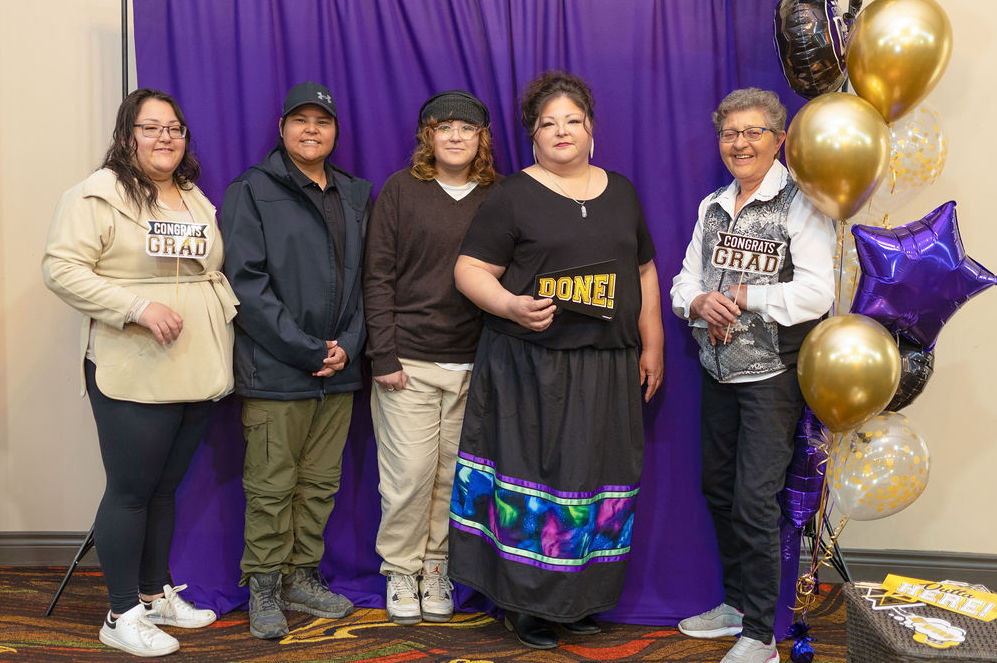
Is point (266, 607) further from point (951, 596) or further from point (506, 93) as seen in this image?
point (951, 596)

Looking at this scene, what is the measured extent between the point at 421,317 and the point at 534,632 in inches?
40.3

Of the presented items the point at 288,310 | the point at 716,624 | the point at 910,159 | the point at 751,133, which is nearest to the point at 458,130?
the point at 288,310

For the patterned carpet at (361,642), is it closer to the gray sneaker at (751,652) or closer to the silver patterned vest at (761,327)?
the gray sneaker at (751,652)

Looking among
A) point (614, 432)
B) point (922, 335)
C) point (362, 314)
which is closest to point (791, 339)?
point (922, 335)

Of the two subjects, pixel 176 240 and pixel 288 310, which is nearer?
pixel 176 240

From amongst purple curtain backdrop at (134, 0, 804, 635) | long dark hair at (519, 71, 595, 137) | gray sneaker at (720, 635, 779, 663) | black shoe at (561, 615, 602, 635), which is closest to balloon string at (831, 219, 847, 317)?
purple curtain backdrop at (134, 0, 804, 635)

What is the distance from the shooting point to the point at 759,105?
244 centimetres

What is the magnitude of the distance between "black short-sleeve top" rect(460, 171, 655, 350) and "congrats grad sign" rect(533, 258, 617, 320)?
56 millimetres

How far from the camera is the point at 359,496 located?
3070mm

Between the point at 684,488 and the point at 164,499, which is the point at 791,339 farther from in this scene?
the point at 164,499

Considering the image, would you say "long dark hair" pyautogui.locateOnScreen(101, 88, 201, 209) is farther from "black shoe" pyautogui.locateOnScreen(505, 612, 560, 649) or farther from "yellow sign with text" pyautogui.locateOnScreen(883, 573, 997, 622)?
"yellow sign with text" pyautogui.locateOnScreen(883, 573, 997, 622)

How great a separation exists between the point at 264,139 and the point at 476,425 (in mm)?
1191

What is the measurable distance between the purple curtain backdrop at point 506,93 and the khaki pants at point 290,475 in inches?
10.8

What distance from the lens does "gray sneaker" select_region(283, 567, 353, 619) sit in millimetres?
2832
